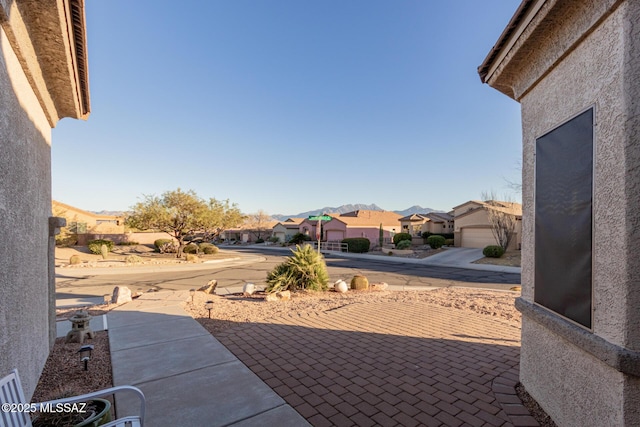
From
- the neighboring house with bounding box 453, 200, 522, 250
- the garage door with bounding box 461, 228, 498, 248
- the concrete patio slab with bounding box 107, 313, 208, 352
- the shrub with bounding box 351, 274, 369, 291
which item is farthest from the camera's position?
the garage door with bounding box 461, 228, 498, 248

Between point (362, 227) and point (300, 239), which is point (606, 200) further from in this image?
point (300, 239)

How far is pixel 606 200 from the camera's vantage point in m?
2.40

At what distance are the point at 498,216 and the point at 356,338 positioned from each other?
79.3 ft

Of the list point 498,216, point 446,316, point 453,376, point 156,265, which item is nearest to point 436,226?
point 498,216

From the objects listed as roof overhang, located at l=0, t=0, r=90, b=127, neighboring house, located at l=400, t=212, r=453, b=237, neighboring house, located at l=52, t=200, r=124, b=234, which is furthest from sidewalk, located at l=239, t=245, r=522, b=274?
neighboring house, located at l=52, t=200, r=124, b=234

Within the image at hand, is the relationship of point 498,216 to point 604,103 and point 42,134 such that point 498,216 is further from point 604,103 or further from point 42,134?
point 42,134

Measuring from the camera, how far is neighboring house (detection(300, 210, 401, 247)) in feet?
133

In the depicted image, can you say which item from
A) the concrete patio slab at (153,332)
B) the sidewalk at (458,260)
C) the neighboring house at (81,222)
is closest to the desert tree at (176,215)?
the neighboring house at (81,222)

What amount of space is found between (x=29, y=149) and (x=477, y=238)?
31959 millimetres

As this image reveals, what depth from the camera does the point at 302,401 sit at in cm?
365

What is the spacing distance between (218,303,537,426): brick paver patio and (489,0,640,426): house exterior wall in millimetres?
842

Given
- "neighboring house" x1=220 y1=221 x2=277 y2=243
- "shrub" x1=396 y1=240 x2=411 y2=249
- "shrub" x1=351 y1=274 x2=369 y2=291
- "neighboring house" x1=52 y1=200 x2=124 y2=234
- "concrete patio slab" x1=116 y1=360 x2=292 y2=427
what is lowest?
"neighboring house" x1=220 y1=221 x2=277 y2=243

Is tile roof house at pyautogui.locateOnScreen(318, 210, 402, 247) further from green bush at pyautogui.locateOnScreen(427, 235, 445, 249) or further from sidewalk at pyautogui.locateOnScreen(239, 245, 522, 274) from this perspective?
sidewalk at pyautogui.locateOnScreen(239, 245, 522, 274)

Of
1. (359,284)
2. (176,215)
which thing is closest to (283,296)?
(359,284)
